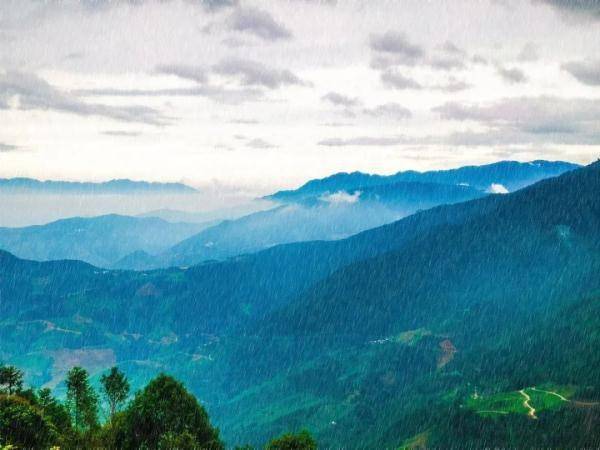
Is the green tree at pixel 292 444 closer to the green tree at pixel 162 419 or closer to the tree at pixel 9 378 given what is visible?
the green tree at pixel 162 419

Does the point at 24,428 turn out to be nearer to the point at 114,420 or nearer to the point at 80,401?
the point at 114,420

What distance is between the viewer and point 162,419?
101 m

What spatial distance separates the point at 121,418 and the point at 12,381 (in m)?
24.0

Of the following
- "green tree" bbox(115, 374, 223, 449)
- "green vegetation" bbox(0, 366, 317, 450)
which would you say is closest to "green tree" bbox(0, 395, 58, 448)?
"green vegetation" bbox(0, 366, 317, 450)

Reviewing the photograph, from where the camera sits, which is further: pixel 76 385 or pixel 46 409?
pixel 76 385

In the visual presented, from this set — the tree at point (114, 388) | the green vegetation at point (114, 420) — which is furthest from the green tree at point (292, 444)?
the tree at point (114, 388)

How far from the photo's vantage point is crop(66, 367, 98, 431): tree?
10919 cm

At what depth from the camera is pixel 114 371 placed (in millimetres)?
114625

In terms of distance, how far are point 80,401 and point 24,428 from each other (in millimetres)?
34043

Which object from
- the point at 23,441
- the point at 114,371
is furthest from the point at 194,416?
the point at 23,441

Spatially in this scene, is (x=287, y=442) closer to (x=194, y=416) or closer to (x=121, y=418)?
(x=194, y=416)

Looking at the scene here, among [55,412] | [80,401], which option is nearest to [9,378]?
[55,412]

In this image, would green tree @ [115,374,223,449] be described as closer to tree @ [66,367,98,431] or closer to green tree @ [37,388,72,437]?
green tree @ [37,388,72,437]

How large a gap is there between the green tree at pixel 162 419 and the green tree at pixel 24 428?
56.8 ft
